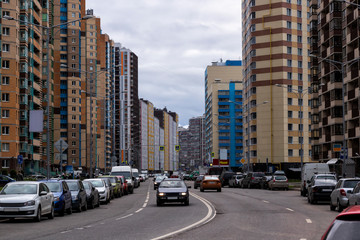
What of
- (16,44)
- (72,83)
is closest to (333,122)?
(16,44)

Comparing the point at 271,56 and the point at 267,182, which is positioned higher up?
the point at 271,56

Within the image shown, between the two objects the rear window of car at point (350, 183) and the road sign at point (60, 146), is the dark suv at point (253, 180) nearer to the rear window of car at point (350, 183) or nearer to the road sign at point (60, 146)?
the road sign at point (60, 146)

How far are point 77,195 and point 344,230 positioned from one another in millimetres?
22946

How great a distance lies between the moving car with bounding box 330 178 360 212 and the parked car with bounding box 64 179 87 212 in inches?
432

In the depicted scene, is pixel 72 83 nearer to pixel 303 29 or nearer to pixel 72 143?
pixel 72 143

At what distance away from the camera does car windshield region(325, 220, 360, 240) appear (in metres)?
5.15

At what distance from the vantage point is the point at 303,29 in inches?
4365

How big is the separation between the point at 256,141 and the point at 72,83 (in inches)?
2147

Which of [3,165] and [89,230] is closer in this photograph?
[89,230]

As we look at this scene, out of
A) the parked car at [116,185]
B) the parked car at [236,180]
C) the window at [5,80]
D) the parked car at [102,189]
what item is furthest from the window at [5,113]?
the parked car at [102,189]

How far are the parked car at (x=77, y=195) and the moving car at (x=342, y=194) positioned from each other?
11.0 metres

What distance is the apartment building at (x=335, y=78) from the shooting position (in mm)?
72438

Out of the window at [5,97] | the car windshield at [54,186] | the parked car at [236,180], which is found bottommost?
the parked car at [236,180]

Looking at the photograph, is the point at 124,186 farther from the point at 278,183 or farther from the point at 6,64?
the point at 6,64
